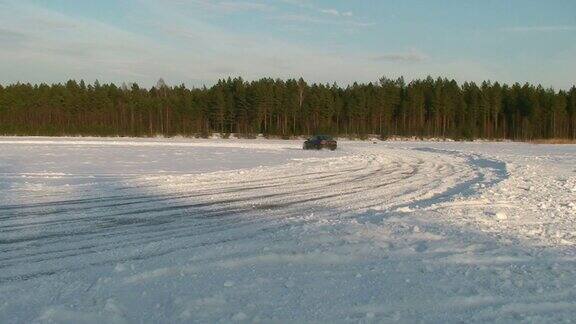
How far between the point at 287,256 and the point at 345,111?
105 m

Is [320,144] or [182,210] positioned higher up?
[320,144]

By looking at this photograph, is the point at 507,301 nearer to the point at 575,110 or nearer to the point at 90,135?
the point at 90,135

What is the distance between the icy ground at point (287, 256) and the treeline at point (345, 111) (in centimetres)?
8521

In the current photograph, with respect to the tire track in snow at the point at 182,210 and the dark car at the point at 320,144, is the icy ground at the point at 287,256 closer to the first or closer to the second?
the tire track in snow at the point at 182,210

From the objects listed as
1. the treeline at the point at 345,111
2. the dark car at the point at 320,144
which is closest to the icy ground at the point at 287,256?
the dark car at the point at 320,144

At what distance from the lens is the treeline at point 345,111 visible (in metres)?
104

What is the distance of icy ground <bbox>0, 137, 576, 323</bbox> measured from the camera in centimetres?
561

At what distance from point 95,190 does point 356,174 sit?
32.5 feet

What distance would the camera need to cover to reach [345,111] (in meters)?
111

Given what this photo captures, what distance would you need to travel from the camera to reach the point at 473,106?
108125 mm

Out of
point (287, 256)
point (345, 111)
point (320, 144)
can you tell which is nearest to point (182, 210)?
point (287, 256)

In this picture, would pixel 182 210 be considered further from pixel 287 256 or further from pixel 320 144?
pixel 320 144

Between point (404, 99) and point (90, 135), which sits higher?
point (404, 99)

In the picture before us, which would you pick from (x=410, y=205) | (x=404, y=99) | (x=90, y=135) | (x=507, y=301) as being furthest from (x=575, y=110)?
(x=507, y=301)
